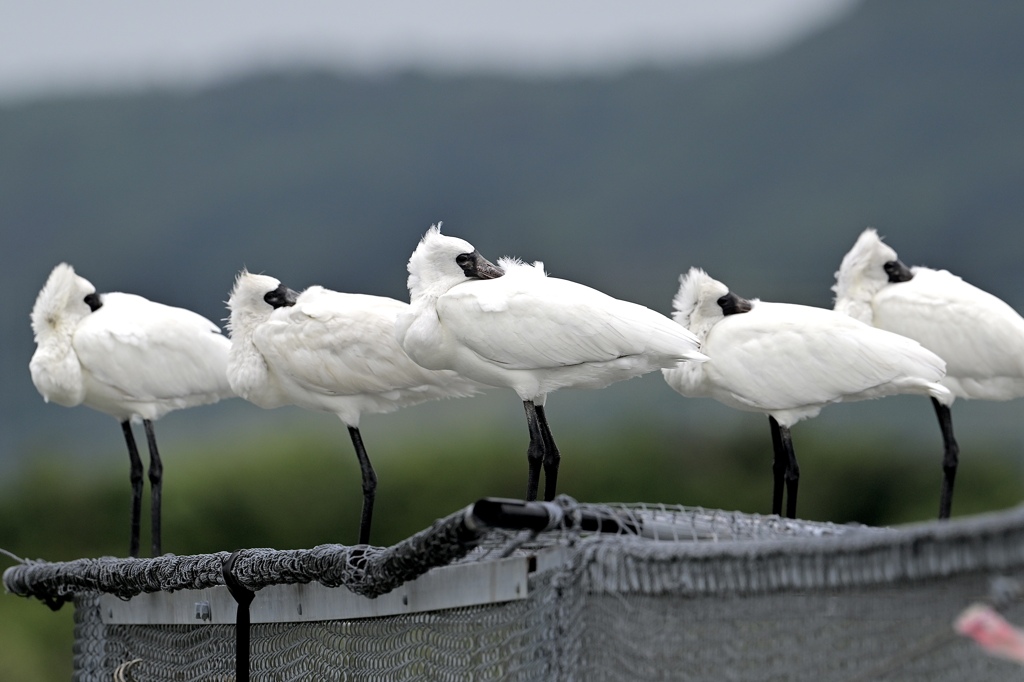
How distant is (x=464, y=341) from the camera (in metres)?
6.98

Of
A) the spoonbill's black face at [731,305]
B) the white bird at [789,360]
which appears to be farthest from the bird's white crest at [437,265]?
the spoonbill's black face at [731,305]

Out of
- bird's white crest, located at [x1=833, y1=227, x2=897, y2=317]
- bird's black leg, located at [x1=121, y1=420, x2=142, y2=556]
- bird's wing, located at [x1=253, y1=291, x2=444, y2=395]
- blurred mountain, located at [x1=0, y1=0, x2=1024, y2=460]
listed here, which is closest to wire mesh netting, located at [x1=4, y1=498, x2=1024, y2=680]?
bird's wing, located at [x1=253, y1=291, x2=444, y2=395]

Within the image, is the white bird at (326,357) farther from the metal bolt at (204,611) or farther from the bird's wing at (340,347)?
the metal bolt at (204,611)

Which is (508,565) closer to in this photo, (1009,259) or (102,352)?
(102,352)

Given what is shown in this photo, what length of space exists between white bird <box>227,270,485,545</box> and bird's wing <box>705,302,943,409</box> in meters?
1.31

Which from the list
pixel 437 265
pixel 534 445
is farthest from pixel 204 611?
pixel 437 265

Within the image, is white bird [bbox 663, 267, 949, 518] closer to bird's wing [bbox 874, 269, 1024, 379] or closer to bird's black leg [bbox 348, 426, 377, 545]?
bird's wing [bbox 874, 269, 1024, 379]

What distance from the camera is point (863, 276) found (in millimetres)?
9195

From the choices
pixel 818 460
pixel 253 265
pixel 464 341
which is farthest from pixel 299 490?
pixel 253 265

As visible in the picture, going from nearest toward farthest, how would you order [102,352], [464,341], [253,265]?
[464,341], [102,352], [253,265]

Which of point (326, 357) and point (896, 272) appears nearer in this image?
point (326, 357)

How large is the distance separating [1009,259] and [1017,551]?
111ft

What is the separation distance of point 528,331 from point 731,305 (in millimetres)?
1898

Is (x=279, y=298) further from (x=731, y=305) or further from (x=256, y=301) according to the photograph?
(x=731, y=305)
